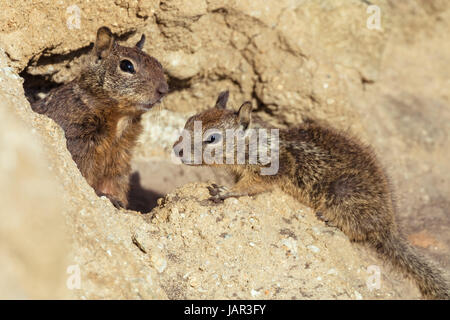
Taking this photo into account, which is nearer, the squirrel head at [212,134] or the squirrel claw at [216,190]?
the squirrel claw at [216,190]

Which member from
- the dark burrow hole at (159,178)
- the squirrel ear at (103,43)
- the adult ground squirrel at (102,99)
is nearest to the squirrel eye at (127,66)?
the adult ground squirrel at (102,99)

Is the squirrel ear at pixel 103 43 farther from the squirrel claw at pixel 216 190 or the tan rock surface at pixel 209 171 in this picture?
the squirrel claw at pixel 216 190

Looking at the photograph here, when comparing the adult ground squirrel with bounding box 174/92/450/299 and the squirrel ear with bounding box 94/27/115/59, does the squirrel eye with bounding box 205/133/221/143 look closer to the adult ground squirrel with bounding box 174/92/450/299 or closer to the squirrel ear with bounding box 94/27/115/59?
the adult ground squirrel with bounding box 174/92/450/299

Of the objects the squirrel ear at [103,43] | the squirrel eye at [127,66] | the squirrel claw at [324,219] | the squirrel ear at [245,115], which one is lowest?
the squirrel claw at [324,219]

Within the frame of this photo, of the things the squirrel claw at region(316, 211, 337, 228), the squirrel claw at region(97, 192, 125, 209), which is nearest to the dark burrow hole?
the squirrel claw at region(97, 192, 125, 209)

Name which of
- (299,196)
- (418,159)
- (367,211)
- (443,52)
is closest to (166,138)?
(299,196)

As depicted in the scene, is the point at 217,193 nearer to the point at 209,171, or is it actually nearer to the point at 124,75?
the point at 124,75

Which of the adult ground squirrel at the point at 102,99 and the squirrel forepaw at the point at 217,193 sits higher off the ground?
the adult ground squirrel at the point at 102,99
